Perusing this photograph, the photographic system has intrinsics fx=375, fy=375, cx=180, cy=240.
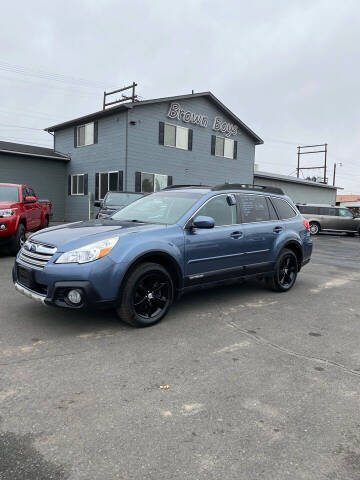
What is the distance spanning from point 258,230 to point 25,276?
332 centimetres

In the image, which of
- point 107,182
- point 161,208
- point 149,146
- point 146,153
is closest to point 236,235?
point 161,208

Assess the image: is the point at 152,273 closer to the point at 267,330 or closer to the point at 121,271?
the point at 121,271

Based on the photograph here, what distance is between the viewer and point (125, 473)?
6.68 feet

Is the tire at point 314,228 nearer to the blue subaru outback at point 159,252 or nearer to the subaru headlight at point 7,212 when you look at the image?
the blue subaru outback at point 159,252

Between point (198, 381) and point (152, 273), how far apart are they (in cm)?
150

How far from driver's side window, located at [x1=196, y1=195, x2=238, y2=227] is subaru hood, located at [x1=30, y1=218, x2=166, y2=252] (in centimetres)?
78

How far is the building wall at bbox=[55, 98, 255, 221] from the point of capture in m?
19.0

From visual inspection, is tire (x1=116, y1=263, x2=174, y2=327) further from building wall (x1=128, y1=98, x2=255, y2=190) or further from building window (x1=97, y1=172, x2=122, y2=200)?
building window (x1=97, y1=172, x2=122, y2=200)

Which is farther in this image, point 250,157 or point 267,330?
point 250,157

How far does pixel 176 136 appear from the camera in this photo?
68.9ft

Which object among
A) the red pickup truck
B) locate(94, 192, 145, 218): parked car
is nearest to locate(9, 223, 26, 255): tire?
the red pickup truck

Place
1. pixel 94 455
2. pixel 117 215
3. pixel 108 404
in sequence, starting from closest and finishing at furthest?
1. pixel 94 455
2. pixel 108 404
3. pixel 117 215

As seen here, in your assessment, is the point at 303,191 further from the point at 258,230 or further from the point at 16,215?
the point at 258,230

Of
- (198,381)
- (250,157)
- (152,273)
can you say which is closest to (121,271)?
(152,273)
